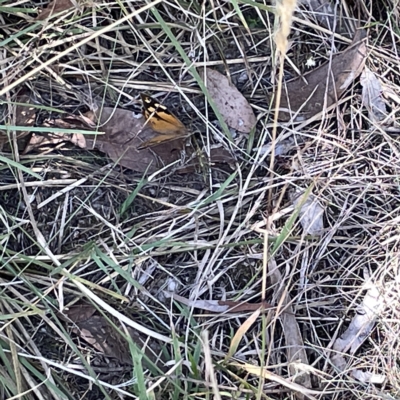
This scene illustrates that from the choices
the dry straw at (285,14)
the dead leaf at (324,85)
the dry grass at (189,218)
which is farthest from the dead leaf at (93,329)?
the dry straw at (285,14)

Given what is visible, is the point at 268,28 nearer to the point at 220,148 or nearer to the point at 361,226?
the point at 220,148

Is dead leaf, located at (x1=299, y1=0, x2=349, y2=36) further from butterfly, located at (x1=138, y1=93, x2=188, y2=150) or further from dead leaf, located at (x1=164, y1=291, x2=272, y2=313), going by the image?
dead leaf, located at (x1=164, y1=291, x2=272, y2=313)

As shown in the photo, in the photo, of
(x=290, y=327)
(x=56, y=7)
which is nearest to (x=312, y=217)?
(x=290, y=327)

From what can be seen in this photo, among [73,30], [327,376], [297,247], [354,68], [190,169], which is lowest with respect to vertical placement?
[327,376]

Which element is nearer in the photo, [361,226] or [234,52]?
[361,226]

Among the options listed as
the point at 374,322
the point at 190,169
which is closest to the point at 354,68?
the point at 190,169

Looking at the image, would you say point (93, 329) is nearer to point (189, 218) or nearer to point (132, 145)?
point (189, 218)
